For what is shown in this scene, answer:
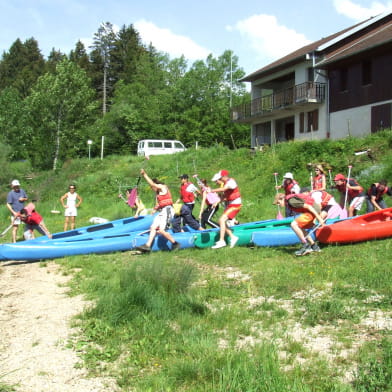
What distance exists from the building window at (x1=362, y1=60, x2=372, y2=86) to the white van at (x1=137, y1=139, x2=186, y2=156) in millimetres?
13168

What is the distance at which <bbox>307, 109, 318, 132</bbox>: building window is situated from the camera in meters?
25.5

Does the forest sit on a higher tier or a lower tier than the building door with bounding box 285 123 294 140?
higher

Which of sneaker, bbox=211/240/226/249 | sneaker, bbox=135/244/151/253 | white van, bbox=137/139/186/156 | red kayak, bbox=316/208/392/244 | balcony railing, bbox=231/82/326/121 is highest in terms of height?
balcony railing, bbox=231/82/326/121

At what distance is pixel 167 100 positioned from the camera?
46.4 m

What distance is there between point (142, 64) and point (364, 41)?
32.5 metres

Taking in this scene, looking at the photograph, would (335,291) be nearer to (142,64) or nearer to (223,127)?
(223,127)

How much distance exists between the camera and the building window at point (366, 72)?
72.5 ft

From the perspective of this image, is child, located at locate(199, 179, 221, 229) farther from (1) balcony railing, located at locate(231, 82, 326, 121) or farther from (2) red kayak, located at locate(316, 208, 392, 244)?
(1) balcony railing, located at locate(231, 82, 326, 121)

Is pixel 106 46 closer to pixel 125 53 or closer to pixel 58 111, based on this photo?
pixel 125 53

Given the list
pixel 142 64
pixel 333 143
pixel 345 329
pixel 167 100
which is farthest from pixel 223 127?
pixel 345 329

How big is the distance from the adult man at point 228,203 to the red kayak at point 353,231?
1644mm

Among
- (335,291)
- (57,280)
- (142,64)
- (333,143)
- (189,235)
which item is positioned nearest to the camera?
(335,291)

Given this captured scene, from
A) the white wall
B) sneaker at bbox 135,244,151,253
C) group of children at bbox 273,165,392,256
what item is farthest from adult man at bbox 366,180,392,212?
the white wall

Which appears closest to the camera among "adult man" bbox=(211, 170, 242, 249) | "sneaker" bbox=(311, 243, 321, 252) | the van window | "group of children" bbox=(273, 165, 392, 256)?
"group of children" bbox=(273, 165, 392, 256)
